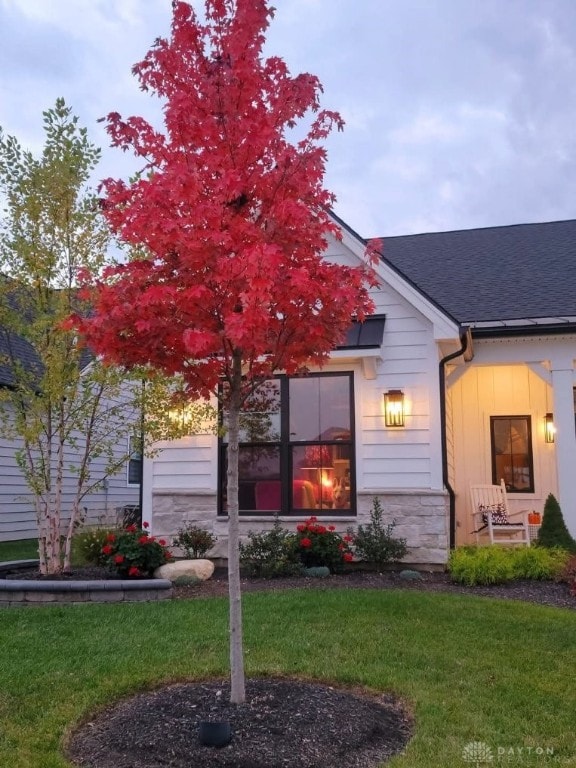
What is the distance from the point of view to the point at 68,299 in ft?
24.8

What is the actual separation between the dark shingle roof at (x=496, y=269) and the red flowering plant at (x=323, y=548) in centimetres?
329

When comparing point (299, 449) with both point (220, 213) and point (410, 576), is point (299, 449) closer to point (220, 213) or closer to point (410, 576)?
point (410, 576)

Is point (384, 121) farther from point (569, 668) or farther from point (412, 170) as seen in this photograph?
point (412, 170)

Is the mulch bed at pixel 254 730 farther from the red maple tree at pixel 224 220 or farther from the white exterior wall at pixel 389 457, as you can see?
the white exterior wall at pixel 389 457

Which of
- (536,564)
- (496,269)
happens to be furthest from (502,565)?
(496,269)

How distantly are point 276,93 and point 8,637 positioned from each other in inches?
185

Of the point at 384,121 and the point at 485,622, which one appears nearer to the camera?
the point at 485,622

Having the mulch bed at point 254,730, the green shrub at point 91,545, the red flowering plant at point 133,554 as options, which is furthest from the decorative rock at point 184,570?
the mulch bed at point 254,730

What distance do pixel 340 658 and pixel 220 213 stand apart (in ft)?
10.4

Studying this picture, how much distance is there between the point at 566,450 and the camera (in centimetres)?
880

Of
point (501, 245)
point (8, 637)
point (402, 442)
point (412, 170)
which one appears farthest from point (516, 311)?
point (412, 170)

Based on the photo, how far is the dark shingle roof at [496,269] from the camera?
374 inches

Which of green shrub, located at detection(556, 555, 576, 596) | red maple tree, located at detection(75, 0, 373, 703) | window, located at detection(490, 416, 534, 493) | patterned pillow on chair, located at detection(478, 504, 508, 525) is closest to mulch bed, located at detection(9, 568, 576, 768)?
red maple tree, located at detection(75, 0, 373, 703)

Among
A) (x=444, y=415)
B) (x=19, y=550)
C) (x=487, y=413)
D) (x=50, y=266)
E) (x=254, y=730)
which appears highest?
(x=50, y=266)
